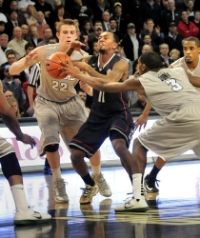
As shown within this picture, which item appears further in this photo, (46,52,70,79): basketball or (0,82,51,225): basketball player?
(46,52,70,79): basketball

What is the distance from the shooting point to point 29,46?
16.2m

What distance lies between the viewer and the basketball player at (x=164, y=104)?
8.45m

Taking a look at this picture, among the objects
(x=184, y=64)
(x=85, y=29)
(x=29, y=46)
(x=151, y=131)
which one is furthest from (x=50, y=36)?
(x=151, y=131)

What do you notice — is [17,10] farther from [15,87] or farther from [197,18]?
[197,18]

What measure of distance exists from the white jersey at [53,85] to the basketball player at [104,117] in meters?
0.40

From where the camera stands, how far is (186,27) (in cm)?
2066

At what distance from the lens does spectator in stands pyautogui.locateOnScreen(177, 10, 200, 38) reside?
20500 mm

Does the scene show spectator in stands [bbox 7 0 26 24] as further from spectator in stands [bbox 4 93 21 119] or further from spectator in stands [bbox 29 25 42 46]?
spectator in stands [bbox 4 93 21 119]

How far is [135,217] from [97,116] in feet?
5.71

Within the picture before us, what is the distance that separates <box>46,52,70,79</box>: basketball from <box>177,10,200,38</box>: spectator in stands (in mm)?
11692

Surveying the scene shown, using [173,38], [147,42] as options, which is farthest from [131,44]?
[173,38]

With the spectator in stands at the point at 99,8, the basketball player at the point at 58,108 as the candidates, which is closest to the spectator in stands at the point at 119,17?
the spectator in stands at the point at 99,8

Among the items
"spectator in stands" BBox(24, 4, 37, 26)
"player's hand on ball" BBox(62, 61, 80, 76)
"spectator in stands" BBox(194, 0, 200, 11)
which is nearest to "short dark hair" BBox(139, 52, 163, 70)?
"player's hand on ball" BBox(62, 61, 80, 76)

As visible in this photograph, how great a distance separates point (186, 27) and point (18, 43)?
5660 mm
